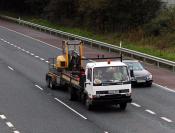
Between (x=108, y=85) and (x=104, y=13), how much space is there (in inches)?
1422

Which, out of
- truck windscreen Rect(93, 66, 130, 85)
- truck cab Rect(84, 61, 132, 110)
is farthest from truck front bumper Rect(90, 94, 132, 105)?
truck windscreen Rect(93, 66, 130, 85)

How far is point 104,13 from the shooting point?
5994 centimetres

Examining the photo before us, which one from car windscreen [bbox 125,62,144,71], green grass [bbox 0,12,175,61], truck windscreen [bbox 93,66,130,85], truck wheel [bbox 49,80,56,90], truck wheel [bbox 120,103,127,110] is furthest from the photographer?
green grass [bbox 0,12,175,61]

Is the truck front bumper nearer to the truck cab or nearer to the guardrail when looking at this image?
the truck cab

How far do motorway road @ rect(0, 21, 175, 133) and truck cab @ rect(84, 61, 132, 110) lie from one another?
0.56 meters

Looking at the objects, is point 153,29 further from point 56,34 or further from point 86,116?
point 86,116

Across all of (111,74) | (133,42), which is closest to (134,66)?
(111,74)

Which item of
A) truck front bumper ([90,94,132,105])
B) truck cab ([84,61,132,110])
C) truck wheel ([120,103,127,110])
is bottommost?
truck wheel ([120,103,127,110])

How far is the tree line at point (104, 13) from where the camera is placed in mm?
56156

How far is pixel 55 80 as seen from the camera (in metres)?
30.6

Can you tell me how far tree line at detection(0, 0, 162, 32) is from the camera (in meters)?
56.2

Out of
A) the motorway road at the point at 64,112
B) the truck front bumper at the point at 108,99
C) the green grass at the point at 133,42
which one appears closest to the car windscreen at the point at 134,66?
the motorway road at the point at 64,112

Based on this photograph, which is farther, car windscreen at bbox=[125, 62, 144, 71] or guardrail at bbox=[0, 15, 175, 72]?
guardrail at bbox=[0, 15, 175, 72]

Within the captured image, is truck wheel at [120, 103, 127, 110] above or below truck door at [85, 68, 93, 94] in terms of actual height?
below
